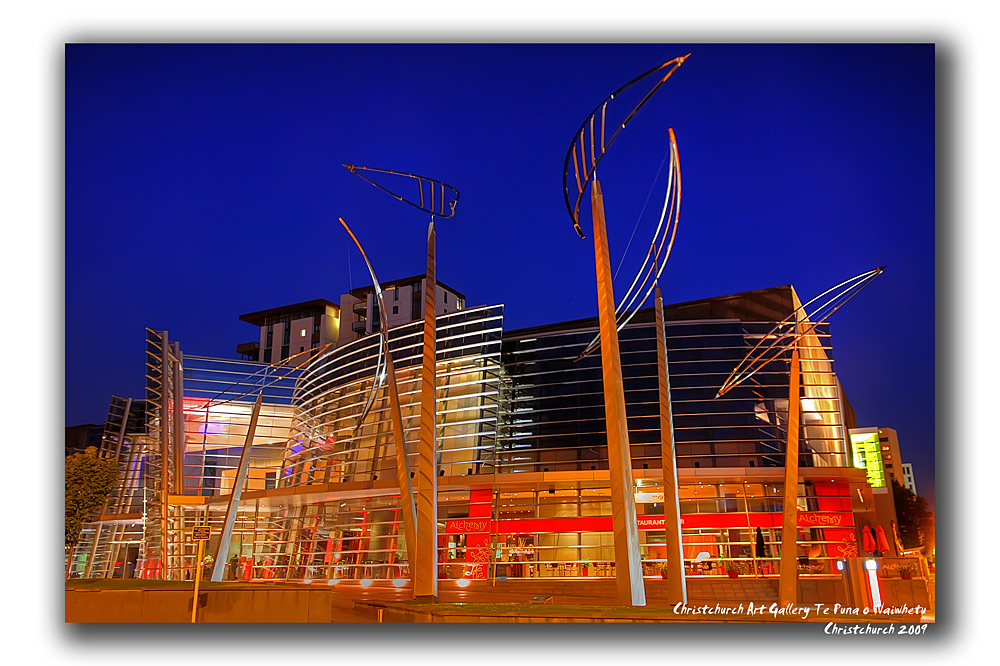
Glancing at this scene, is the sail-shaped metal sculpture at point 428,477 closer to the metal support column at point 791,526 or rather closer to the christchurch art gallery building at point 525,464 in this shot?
the metal support column at point 791,526

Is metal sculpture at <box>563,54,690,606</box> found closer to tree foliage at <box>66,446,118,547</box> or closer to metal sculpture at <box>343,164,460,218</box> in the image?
metal sculpture at <box>343,164,460,218</box>

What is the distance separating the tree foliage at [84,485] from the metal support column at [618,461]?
13.8 meters

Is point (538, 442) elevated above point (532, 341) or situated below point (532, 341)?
below

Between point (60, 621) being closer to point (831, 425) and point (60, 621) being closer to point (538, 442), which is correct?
point (538, 442)

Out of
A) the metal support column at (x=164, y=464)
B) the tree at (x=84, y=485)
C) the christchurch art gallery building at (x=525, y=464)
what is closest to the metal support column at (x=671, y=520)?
the christchurch art gallery building at (x=525, y=464)

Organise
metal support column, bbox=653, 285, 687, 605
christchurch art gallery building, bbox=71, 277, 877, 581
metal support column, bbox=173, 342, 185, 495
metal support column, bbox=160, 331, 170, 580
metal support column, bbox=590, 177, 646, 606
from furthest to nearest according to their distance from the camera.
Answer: metal support column, bbox=173, 342, 185, 495 → metal support column, bbox=160, 331, 170, 580 → christchurch art gallery building, bbox=71, 277, 877, 581 → metal support column, bbox=653, 285, 687, 605 → metal support column, bbox=590, 177, 646, 606

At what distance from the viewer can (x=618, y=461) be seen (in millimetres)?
14258

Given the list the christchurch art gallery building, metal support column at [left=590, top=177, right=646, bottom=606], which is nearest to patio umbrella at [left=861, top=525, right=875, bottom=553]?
the christchurch art gallery building

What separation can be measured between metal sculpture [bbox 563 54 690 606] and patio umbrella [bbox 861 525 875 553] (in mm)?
26221

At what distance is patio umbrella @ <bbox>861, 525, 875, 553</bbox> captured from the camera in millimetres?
36000

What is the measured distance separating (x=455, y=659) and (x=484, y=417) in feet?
87.2

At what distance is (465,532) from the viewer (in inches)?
1351

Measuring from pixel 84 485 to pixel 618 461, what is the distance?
1594 cm

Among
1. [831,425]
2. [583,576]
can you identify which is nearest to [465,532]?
[583,576]
